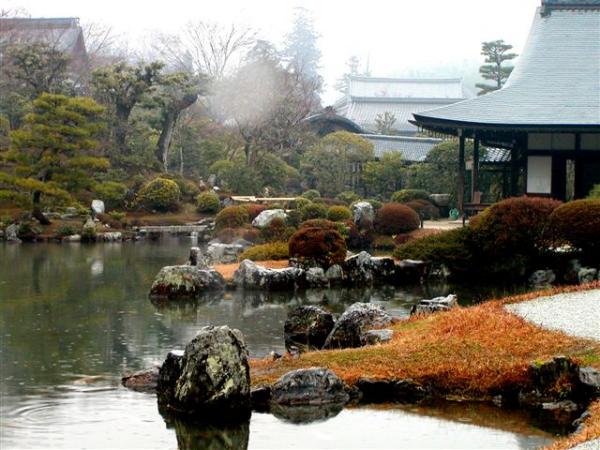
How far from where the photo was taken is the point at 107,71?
36.8 m

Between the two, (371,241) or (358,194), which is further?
(358,194)

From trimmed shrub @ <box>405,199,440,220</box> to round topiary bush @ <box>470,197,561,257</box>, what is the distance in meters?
11.3

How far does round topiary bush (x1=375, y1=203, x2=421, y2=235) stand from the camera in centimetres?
2648

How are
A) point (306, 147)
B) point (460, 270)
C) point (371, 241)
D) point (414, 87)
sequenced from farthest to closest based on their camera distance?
1. point (414, 87)
2. point (306, 147)
3. point (371, 241)
4. point (460, 270)

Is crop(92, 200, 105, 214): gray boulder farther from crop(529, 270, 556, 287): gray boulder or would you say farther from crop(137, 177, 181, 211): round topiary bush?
crop(529, 270, 556, 287): gray boulder

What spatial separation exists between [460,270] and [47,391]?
1148cm

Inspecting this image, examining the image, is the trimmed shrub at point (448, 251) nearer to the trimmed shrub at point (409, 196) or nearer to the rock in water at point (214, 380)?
the rock in water at point (214, 380)

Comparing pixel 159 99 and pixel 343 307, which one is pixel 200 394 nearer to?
pixel 343 307

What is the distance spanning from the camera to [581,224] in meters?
18.8

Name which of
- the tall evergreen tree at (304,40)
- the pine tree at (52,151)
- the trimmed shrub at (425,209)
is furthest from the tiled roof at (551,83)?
the tall evergreen tree at (304,40)

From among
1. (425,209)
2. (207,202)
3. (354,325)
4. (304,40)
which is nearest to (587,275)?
(354,325)

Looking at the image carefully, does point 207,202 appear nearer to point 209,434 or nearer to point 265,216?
point 265,216

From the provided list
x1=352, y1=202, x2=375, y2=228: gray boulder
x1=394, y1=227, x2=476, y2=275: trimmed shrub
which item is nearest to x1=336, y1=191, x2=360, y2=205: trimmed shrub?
x1=352, y1=202, x2=375, y2=228: gray boulder

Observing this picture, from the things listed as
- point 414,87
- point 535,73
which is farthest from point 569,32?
point 414,87
